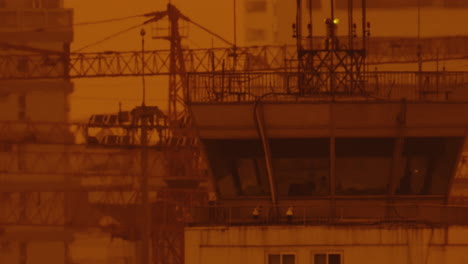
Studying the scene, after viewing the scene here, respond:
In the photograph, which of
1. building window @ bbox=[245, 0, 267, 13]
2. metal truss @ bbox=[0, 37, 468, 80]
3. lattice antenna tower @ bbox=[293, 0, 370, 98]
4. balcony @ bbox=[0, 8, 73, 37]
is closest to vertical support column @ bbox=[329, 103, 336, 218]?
lattice antenna tower @ bbox=[293, 0, 370, 98]

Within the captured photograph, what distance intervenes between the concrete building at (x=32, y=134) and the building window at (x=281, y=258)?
238 feet

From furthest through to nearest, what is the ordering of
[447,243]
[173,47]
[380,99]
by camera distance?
[173,47]
[380,99]
[447,243]

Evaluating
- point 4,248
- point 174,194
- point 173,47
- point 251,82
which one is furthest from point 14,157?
point 251,82

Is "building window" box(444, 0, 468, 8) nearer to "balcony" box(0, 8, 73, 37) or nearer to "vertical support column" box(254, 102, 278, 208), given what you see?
"balcony" box(0, 8, 73, 37)

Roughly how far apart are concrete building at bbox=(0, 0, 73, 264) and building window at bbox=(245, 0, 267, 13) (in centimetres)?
1064

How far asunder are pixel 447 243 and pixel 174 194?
59.2m

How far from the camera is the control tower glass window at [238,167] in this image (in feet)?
100

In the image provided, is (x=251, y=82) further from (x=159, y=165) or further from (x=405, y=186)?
(x=159, y=165)

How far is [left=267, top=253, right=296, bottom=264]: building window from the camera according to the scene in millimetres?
27828

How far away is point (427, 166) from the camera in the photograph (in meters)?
31.3

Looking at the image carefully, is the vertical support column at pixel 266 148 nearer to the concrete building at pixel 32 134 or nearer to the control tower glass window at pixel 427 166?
the control tower glass window at pixel 427 166

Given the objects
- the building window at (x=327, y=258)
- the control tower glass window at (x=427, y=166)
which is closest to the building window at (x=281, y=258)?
the building window at (x=327, y=258)

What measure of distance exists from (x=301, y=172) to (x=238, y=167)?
106 centimetres

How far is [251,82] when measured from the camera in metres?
31.2
